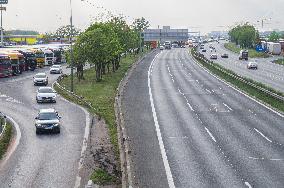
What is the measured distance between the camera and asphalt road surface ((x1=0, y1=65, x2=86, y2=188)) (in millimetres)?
27781

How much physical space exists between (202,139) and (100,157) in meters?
8.97

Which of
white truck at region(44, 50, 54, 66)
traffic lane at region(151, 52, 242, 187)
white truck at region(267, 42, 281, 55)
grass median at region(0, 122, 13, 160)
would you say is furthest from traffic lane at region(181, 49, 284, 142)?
white truck at region(267, 42, 281, 55)

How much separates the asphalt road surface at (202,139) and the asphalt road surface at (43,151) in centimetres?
392

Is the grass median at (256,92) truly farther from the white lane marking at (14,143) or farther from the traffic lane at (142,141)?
the white lane marking at (14,143)

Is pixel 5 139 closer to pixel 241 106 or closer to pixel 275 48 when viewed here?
pixel 241 106

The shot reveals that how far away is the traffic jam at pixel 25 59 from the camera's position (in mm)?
82125

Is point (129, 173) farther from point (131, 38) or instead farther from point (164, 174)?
point (131, 38)

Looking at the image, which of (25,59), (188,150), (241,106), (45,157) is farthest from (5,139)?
(25,59)

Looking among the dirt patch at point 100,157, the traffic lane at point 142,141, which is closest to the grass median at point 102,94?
the dirt patch at point 100,157

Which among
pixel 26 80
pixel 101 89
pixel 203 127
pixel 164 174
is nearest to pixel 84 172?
pixel 164 174

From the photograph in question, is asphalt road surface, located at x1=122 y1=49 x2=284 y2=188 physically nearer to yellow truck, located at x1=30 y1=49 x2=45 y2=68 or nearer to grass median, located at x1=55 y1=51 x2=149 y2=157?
grass median, located at x1=55 y1=51 x2=149 y2=157

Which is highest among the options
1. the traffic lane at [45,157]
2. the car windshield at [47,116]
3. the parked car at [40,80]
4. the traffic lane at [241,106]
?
the parked car at [40,80]

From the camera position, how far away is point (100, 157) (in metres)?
31.4

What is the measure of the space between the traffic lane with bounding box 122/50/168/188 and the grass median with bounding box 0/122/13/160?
8.45m
